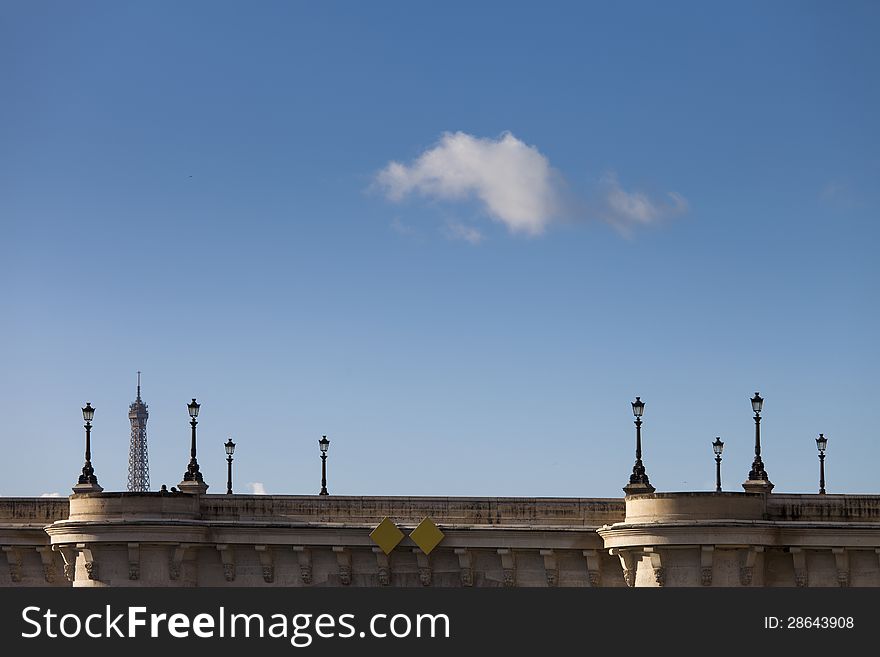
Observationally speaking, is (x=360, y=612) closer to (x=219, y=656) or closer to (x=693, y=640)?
Result: (x=219, y=656)

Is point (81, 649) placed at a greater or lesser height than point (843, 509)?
lesser

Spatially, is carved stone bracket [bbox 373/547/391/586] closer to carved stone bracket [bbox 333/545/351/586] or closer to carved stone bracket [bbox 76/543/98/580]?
carved stone bracket [bbox 333/545/351/586]

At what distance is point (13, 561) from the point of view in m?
63.2

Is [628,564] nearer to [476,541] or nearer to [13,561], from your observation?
[476,541]

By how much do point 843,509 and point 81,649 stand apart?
73.9ft

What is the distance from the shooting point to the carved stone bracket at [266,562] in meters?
61.0

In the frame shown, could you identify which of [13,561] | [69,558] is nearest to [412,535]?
[69,558]

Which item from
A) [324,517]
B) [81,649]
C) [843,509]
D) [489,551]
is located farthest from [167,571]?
[843,509]

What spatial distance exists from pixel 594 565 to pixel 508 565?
94.3 inches

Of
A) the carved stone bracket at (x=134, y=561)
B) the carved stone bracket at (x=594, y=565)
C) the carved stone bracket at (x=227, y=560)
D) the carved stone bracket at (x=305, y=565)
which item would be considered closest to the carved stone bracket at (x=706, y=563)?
the carved stone bracket at (x=594, y=565)

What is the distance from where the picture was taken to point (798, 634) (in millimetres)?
47656

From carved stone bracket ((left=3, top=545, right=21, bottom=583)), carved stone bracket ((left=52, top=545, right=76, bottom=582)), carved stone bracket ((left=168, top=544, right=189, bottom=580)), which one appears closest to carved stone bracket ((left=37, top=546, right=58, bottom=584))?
carved stone bracket ((left=3, top=545, right=21, bottom=583))

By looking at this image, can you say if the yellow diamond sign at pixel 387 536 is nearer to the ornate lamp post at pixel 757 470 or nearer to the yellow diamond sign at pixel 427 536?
the yellow diamond sign at pixel 427 536

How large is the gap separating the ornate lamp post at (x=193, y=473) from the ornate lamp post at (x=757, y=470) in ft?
58.3
